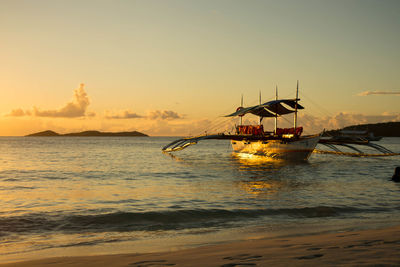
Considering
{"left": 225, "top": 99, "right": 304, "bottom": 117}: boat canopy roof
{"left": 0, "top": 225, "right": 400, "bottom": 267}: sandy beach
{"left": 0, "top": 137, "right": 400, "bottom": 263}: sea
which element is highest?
{"left": 225, "top": 99, "right": 304, "bottom": 117}: boat canopy roof

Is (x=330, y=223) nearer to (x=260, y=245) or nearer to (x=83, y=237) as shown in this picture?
(x=260, y=245)

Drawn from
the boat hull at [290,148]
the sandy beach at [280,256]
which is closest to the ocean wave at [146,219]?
the sandy beach at [280,256]

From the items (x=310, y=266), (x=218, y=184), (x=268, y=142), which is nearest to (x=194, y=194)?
(x=218, y=184)

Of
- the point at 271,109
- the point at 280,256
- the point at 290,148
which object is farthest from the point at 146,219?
the point at 271,109

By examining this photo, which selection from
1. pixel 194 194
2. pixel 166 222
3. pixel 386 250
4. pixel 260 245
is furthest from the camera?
pixel 194 194

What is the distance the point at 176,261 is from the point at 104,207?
9.22 metres

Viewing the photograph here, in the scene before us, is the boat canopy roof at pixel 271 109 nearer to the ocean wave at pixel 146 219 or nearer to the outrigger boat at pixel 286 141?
the outrigger boat at pixel 286 141

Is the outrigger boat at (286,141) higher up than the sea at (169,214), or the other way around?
the outrigger boat at (286,141)

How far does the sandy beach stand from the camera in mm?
5570

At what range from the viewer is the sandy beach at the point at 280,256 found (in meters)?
5.57

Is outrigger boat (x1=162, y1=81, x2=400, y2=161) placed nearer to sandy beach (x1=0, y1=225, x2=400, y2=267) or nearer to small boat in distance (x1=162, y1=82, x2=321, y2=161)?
small boat in distance (x1=162, y1=82, x2=321, y2=161)

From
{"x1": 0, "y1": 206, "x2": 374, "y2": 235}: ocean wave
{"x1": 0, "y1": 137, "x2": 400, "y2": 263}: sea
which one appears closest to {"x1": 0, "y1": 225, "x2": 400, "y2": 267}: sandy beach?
{"x1": 0, "y1": 137, "x2": 400, "y2": 263}: sea

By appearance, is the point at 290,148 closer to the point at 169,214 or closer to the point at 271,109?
the point at 271,109

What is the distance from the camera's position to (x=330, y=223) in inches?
437
